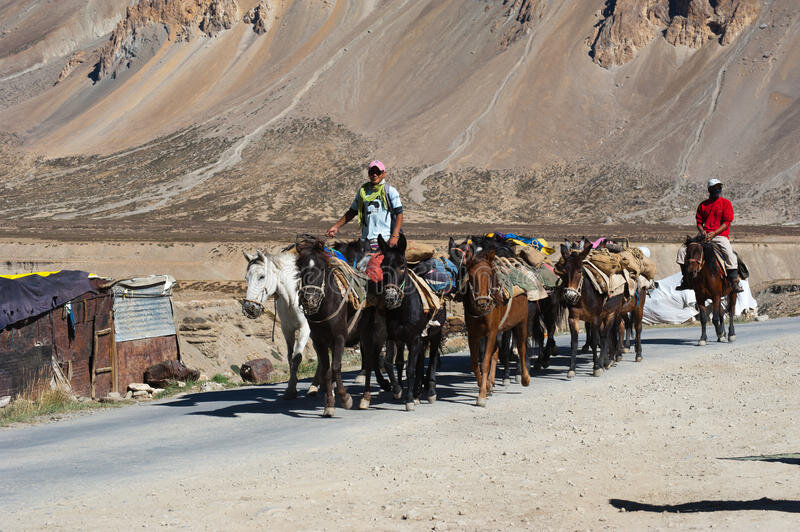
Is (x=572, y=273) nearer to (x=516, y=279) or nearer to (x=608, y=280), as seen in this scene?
(x=608, y=280)

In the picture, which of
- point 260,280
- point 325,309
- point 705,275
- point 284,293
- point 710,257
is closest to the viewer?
point 325,309

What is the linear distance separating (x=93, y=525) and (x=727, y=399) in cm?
908

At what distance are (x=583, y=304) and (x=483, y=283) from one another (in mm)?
3606

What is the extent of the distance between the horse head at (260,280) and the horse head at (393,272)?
6.34ft

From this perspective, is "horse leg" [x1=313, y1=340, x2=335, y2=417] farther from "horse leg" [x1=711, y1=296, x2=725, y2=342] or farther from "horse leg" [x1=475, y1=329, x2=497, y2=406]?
"horse leg" [x1=711, y1=296, x2=725, y2=342]

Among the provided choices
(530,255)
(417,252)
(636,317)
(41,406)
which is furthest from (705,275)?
(41,406)

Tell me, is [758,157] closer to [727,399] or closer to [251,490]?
[727,399]

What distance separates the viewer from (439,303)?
42.3 feet

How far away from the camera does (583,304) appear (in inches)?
617

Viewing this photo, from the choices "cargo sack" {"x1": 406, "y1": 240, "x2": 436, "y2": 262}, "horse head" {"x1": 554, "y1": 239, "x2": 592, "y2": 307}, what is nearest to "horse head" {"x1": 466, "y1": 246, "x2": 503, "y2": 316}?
"cargo sack" {"x1": 406, "y1": 240, "x2": 436, "y2": 262}

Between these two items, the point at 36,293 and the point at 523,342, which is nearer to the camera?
the point at 523,342

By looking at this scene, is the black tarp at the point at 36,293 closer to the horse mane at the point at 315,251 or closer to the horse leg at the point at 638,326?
the horse mane at the point at 315,251

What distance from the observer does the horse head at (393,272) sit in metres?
11.6

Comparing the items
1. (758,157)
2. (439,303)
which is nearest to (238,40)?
(758,157)
